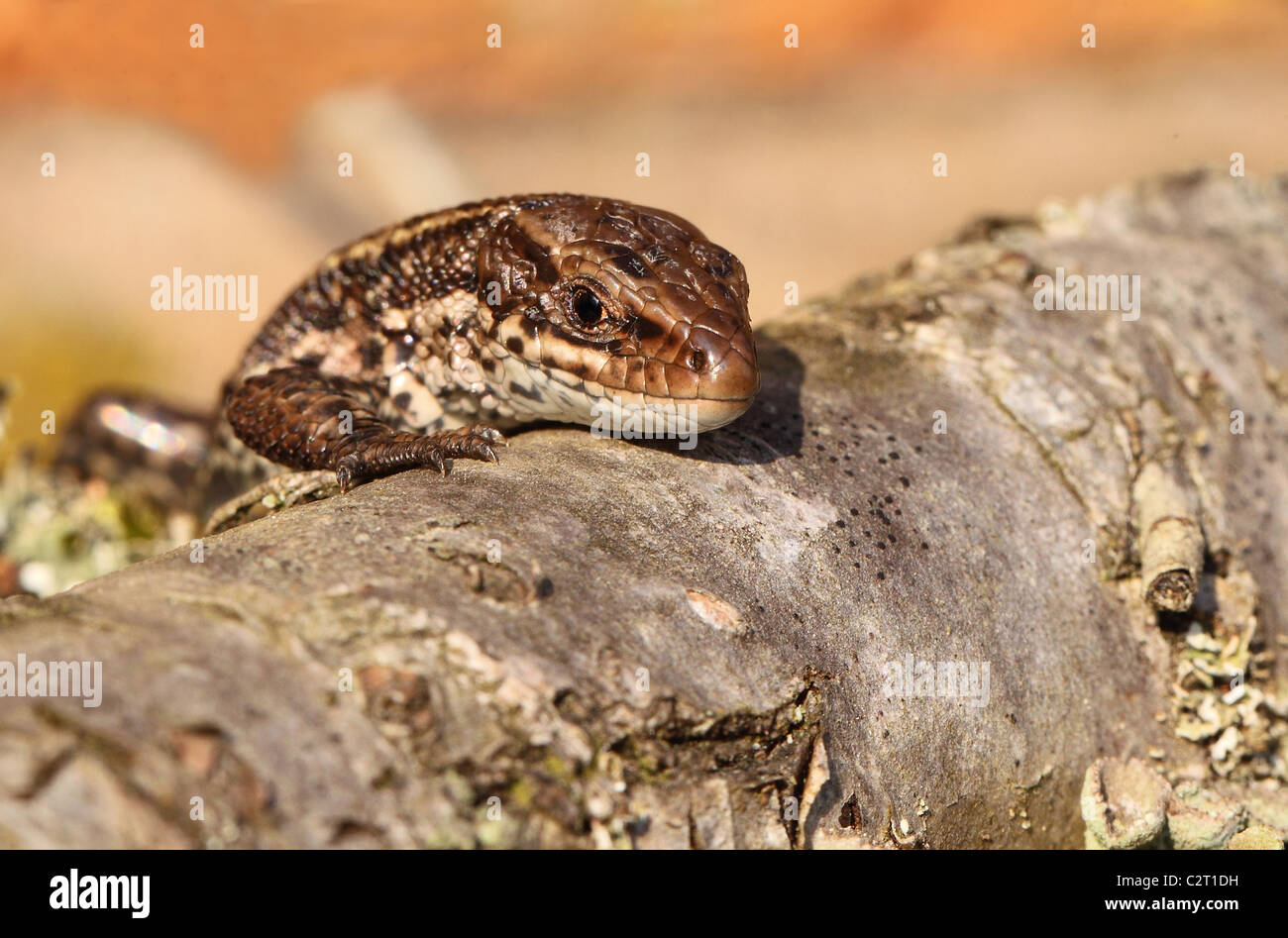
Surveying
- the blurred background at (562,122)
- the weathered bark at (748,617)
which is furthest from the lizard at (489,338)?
the blurred background at (562,122)

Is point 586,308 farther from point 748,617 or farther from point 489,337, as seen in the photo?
point 748,617

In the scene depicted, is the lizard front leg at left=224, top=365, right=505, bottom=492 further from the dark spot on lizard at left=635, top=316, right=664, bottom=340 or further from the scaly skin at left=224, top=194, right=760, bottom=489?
the dark spot on lizard at left=635, top=316, right=664, bottom=340

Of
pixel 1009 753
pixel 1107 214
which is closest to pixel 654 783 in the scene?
pixel 1009 753

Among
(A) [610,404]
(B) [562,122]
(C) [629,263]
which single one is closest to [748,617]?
(A) [610,404]

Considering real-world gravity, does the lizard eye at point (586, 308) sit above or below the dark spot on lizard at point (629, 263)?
below

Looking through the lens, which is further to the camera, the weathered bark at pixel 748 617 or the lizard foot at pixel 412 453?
the lizard foot at pixel 412 453

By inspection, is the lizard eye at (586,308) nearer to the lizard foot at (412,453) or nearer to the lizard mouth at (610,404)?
the lizard mouth at (610,404)

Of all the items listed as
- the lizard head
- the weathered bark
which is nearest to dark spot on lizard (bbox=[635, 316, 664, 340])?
the lizard head

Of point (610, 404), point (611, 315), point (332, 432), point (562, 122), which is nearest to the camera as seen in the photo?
point (610, 404)
